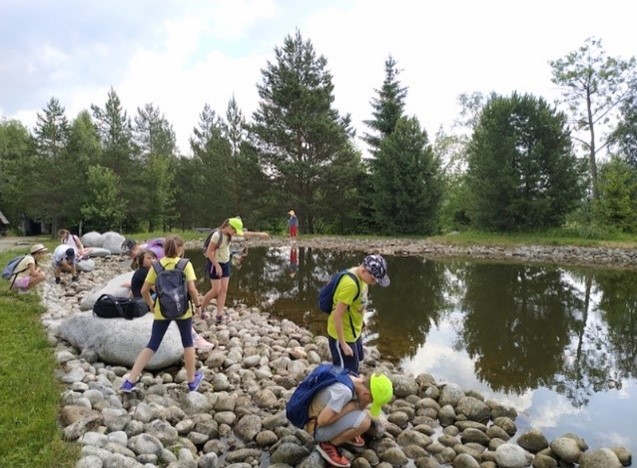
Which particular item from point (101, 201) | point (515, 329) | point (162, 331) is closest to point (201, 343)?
point (162, 331)

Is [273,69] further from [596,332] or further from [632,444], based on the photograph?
[632,444]

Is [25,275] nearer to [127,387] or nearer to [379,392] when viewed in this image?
[127,387]

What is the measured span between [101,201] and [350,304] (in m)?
29.0

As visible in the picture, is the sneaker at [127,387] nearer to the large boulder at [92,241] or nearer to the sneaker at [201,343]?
the sneaker at [201,343]

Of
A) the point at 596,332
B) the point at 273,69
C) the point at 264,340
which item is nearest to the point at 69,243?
the point at 264,340

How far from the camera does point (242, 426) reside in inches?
183

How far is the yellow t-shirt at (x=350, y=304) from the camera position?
4.45 meters

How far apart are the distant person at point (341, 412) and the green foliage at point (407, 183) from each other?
85.7ft

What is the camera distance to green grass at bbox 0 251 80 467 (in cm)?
355

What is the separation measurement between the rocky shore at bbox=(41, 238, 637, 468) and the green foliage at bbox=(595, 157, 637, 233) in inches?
955

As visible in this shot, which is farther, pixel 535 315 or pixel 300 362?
pixel 535 315

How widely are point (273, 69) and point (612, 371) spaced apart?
97.2ft

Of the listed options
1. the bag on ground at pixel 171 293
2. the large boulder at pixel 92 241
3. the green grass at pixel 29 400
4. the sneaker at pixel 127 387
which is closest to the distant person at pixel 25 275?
the green grass at pixel 29 400

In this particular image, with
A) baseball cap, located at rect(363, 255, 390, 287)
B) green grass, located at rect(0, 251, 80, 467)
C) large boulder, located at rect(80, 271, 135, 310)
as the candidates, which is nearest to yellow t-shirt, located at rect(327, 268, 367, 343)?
baseball cap, located at rect(363, 255, 390, 287)
